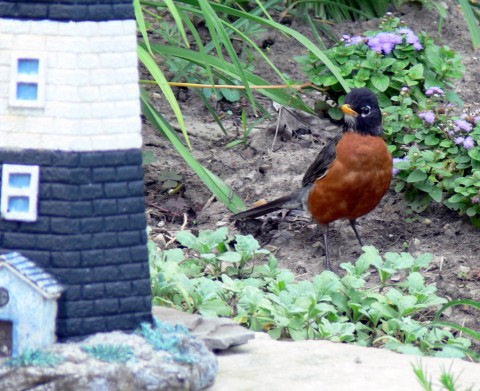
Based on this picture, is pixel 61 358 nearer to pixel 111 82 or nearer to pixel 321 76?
pixel 111 82

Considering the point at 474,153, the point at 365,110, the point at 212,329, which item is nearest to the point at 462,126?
the point at 474,153

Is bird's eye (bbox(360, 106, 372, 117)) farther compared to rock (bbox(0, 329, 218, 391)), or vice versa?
bird's eye (bbox(360, 106, 372, 117))

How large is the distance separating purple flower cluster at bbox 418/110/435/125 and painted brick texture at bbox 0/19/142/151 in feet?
10.3

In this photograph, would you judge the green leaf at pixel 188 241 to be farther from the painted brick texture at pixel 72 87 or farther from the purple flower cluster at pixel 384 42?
the purple flower cluster at pixel 384 42

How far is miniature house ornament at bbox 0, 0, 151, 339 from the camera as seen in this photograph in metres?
2.76

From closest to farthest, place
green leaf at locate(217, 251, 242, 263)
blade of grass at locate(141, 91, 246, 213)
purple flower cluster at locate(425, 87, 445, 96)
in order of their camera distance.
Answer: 1. green leaf at locate(217, 251, 242, 263)
2. blade of grass at locate(141, 91, 246, 213)
3. purple flower cluster at locate(425, 87, 445, 96)

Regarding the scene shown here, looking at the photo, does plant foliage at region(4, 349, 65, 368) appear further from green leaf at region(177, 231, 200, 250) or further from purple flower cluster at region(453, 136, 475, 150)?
purple flower cluster at region(453, 136, 475, 150)

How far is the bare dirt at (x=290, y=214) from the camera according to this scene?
5223 millimetres

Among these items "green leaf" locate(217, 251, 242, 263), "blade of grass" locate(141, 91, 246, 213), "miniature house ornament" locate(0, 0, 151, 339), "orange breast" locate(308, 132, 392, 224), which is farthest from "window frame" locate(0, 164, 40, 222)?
"orange breast" locate(308, 132, 392, 224)

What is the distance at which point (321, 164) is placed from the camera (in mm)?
5586

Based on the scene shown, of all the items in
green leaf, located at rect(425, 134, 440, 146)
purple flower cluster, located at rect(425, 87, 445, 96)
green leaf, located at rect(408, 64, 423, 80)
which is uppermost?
green leaf, located at rect(408, 64, 423, 80)

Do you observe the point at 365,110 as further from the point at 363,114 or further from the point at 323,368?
the point at 323,368

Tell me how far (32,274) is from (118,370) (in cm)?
35

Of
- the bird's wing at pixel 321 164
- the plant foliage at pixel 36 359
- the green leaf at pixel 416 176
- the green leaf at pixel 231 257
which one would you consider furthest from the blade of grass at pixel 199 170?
the plant foliage at pixel 36 359
